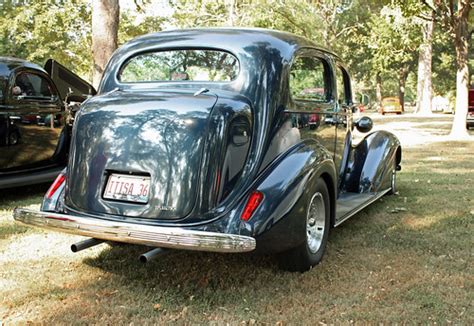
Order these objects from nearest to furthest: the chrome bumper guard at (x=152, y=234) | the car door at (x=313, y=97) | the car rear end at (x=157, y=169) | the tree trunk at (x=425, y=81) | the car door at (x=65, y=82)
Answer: the chrome bumper guard at (x=152, y=234), the car rear end at (x=157, y=169), the car door at (x=313, y=97), the car door at (x=65, y=82), the tree trunk at (x=425, y=81)

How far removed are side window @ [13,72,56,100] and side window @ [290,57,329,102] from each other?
157 inches

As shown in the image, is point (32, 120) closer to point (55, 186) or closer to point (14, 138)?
point (14, 138)

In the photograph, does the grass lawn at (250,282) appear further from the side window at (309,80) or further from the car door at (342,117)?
the side window at (309,80)

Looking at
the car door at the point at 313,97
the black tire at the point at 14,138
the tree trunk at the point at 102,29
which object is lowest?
the black tire at the point at 14,138

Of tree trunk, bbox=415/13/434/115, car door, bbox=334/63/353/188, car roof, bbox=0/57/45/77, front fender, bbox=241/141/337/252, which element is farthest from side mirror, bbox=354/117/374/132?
tree trunk, bbox=415/13/434/115

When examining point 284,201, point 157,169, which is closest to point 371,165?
point 284,201

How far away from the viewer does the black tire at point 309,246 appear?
385cm

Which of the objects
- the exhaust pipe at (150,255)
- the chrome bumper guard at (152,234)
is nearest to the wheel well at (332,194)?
the chrome bumper guard at (152,234)

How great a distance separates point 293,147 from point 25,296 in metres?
2.26

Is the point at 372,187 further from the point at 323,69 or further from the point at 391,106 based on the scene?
the point at 391,106

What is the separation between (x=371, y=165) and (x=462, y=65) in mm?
10743

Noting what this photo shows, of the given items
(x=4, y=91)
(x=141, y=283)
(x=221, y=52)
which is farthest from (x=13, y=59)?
(x=141, y=283)

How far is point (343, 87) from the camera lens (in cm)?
581

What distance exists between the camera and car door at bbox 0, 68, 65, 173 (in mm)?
6461
